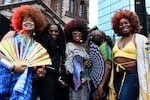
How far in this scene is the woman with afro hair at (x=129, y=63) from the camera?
532 cm

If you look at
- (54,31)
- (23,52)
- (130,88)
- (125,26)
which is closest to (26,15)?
(23,52)

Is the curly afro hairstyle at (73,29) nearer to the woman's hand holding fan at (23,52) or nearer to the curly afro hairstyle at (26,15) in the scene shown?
the curly afro hairstyle at (26,15)

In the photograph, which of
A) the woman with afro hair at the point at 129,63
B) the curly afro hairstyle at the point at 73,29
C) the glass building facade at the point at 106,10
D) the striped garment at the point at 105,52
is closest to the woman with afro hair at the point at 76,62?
the curly afro hairstyle at the point at 73,29

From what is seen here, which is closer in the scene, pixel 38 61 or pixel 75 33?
pixel 38 61

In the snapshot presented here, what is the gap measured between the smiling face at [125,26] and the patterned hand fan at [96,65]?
0.66m

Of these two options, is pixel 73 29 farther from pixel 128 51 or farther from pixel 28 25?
pixel 128 51

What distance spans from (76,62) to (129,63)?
1040 mm

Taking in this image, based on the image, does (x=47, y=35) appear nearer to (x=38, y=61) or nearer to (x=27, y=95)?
(x=38, y=61)

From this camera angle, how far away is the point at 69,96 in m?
5.91

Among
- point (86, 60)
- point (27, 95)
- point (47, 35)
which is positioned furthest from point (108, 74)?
point (27, 95)

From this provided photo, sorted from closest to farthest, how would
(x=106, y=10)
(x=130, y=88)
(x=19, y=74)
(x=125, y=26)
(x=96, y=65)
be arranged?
1. (x=19, y=74)
2. (x=130, y=88)
3. (x=125, y=26)
4. (x=96, y=65)
5. (x=106, y=10)

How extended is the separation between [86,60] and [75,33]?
1.96ft

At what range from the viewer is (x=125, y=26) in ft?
19.1

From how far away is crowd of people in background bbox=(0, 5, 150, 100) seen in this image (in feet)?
16.7
